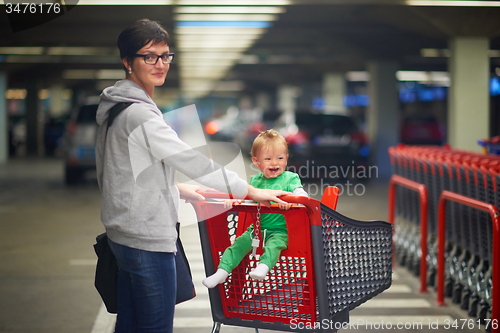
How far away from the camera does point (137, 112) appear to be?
8.47ft

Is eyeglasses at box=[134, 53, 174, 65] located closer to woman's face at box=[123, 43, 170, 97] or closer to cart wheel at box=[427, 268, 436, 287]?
woman's face at box=[123, 43, 170, 97]

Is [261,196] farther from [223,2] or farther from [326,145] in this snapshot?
[326,145]

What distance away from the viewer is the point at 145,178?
2.59m

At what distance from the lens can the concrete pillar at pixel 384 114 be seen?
→ 18.9m

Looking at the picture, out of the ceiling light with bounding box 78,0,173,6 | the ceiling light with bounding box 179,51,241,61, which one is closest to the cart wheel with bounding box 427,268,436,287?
the ceiling light with bounding box 78,0,173,6

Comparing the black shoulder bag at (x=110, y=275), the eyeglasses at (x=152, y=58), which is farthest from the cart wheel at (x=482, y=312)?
the eyeglasses at (x=152, y=58)

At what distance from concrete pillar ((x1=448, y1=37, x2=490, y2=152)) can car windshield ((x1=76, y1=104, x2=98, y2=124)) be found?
7.94 metres

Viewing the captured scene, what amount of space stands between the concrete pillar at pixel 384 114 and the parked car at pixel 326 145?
3.25m

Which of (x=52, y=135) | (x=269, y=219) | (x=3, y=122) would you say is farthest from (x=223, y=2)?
(x=52, y=135)

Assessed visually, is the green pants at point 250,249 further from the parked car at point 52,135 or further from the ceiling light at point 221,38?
the parked car at point 52,135

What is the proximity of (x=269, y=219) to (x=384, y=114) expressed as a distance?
1653 cm

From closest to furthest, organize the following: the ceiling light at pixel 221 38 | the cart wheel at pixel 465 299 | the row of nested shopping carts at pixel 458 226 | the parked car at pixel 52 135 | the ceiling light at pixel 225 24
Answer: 1. the row of nested shopping carts at pixel 458 226
2. the cart wheel at pixel 465 299
3. the ceiling light at pixel 225 24
4. the ceiling light at pixel 221 38
5. the parked car at pixel 52 135

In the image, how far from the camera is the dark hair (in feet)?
8.68

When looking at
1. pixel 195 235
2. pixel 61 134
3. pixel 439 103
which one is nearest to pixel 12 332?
pixel 195 235
